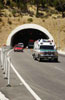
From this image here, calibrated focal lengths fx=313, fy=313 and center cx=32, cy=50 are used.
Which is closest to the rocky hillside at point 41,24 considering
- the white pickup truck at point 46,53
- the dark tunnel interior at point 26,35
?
the dark tunnel interior at point 26,35

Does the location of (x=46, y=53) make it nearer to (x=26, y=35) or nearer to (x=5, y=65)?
(x=5, y=65)

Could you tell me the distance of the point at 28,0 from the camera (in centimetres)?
14875

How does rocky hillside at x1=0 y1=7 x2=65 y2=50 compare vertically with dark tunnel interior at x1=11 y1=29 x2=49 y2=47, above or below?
above

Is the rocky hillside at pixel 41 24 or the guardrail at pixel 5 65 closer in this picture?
the guardrail at pixel 5 65

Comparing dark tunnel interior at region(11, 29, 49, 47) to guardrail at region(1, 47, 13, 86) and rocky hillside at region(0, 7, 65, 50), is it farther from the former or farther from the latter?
guardrail at region(1, 47, 13, 86)

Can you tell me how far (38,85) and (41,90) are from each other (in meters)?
1.56

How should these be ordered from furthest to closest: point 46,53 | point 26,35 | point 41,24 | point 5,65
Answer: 1. point 26,35
2. point 41,24
3. point 46,53
4. point 5,65

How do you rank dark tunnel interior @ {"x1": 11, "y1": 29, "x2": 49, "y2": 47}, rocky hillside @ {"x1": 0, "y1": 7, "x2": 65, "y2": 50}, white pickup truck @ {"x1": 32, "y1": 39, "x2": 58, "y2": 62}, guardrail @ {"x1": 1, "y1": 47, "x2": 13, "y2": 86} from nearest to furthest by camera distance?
1. guardrail @ {"x1": 1, "y1": 47, "x2": 13, "y2": 86}
2. white pickup truck @ {"x1": 32, "y1": 39, "x2": 58, "y2": 62}
3. rocky hillside @ {"x1": 0, "y1": 7, "x2": 65, "y2": 50}
4. dark tunnel interior @ {"x1": 11, "y1": 29, "x2": 49, "y2": 47}

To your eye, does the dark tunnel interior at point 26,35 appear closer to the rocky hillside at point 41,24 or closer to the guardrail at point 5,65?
the rocky hillside at point 41,24

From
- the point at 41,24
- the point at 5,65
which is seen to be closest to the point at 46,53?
the point at 5,65

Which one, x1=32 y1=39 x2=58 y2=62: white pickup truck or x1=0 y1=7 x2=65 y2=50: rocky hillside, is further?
x1=0 y1=7 x2=65 y2=50: rocky hillside

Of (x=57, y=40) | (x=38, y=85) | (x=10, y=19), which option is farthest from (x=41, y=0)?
(x=38, y=85)

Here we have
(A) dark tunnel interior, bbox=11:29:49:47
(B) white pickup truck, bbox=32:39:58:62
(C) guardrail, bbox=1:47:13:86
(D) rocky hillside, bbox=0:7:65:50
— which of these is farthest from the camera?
(A) dark tunnel interior, bbox=11:29:49:47

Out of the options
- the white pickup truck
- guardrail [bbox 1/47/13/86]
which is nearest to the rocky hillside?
the white pickup truck
